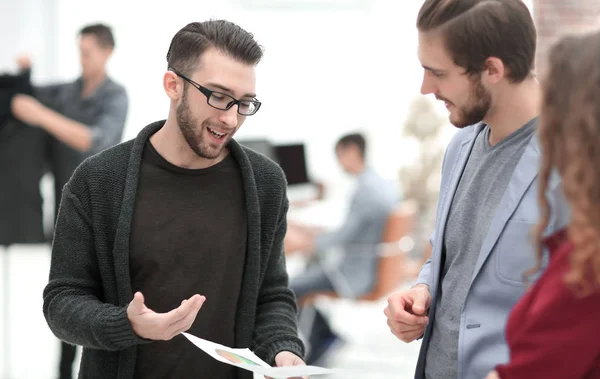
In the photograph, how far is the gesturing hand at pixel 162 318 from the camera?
1.59 metres

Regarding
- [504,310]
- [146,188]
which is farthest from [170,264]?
[504,310]

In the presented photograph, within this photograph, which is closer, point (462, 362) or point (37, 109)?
point (462, 362)

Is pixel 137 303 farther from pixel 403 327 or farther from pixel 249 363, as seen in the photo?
pixel 403 327

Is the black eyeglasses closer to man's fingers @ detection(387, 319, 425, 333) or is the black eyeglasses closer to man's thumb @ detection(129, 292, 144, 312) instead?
man's thumb @ detection(129, 292, 144, 312)

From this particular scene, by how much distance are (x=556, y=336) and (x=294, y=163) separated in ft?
15.5

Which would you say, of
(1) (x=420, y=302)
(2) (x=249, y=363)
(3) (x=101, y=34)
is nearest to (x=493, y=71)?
(1) (x=420, y=302)

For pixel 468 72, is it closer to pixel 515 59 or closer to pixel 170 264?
Answer: pixel 515 59

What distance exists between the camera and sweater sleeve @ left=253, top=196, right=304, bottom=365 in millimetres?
1901

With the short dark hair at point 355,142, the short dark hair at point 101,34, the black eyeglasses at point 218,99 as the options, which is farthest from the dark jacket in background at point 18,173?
the black eyeglasses at point 218,99

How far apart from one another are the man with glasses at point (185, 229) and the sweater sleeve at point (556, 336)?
0.77 m

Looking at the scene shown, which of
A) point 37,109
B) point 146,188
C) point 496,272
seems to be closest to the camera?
point 496,272

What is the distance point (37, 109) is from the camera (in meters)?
4.12

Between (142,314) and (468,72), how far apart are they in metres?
Result: 0.83

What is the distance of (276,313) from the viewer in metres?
1.97
